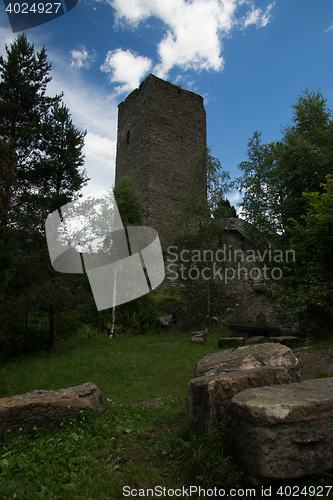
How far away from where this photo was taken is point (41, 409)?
3.82 metres

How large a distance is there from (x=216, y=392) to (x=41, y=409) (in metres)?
2.35

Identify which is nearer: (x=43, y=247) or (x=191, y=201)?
(x=43, y=247)

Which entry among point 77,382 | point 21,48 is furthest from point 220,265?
point 21,48

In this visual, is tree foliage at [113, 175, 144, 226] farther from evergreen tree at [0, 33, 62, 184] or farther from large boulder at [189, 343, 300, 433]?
large boulder at [189, 343, 300, 433]

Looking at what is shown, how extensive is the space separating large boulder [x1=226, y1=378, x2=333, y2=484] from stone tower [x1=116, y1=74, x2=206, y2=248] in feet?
47.6

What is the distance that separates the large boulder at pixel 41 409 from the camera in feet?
12.2

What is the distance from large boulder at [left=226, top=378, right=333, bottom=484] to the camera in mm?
2236

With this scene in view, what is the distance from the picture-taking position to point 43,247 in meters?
10.9

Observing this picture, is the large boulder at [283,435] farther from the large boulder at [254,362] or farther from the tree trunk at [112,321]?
the tree trunk at [112,321]

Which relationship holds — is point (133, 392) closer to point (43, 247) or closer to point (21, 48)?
point (43, 247)

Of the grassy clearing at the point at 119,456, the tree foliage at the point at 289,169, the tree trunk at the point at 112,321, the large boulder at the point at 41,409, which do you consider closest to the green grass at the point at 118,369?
the grassy clearing at the point at 119,456

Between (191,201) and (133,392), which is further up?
(191,201)

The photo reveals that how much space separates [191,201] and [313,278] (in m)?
8.30

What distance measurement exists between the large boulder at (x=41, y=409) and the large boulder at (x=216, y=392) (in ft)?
A: 5.43
